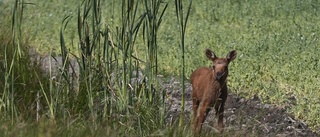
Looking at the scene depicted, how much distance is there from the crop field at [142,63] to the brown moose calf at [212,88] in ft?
1.21

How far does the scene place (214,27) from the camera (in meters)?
17.8

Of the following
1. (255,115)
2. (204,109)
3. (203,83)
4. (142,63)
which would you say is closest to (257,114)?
(255,115)

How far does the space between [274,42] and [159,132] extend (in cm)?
814

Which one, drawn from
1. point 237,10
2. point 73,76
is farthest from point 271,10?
point 73,76

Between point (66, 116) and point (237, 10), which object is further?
point (237, 10)

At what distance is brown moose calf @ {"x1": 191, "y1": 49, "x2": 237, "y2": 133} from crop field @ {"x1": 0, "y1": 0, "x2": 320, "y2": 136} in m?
0.37

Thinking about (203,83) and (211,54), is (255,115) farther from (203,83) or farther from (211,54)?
(211,54)

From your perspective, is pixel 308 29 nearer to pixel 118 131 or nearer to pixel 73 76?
pixel 73 76

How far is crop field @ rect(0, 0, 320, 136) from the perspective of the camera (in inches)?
320

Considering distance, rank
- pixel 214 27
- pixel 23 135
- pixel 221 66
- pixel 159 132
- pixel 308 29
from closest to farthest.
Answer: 1. pixel 23 135
2. pixel 159 132
3. pixel 221 66
4. pixel 308 29
5. pixel 214 27

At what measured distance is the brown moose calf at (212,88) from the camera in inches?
391

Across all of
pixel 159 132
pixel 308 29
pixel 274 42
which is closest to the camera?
pixel 159 132

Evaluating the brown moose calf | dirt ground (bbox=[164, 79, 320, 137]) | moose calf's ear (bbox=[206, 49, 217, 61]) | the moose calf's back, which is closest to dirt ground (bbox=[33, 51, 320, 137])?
dirt ground (bbox=[164, 79, 320, 137])

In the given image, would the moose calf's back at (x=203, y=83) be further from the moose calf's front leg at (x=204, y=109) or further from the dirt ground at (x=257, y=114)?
the dirt ground at (x=257, y=114)
